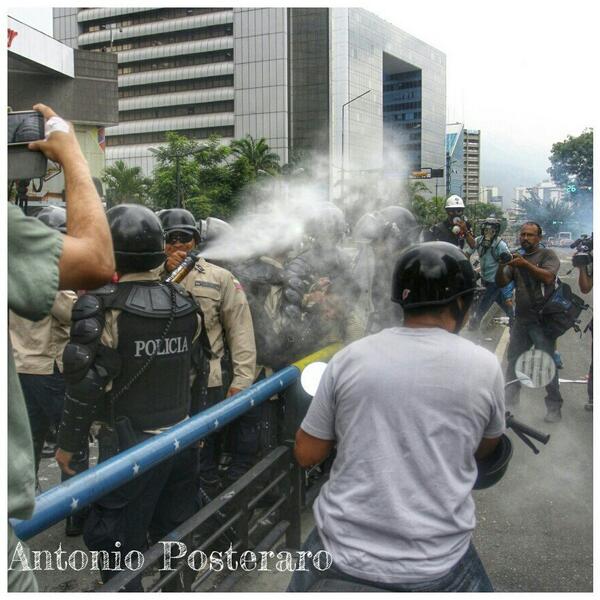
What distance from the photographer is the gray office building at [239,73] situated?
62344 mm

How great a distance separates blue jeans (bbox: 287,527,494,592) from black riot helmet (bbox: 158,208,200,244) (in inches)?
94.5

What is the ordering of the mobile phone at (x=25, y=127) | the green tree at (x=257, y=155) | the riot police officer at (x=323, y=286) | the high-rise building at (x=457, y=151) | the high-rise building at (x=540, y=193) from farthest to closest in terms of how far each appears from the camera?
1. the high-rise building at (x=457, y=151)
2. the green tree at (x=257, y=155)
3. the high-rise building at (x=540, y=193)
4. the riot police officer at (x=323, y=286)
5. the mobile phone at (x=25, y=127)

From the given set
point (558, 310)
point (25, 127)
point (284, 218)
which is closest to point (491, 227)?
point (558, 310)

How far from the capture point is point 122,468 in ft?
6.36

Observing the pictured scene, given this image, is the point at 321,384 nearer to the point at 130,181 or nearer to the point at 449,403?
the point at 449,403

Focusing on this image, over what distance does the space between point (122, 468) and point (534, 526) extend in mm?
2700

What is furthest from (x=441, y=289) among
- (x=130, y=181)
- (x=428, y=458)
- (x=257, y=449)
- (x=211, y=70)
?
(x=211, y=70)

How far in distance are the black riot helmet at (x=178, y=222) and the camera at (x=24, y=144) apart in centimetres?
231

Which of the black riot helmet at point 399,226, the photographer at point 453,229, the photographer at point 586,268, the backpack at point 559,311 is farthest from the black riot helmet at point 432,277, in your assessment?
the photographer at point 453,229

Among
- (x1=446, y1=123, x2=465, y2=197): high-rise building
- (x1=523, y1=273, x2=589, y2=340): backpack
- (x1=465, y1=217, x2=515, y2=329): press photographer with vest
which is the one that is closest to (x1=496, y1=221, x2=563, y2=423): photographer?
(x1=523, y1=273, x2=589, y2=340): backpack

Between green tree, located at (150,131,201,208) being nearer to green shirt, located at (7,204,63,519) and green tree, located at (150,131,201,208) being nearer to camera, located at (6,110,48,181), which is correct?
camera, located at (6,110,48,181)

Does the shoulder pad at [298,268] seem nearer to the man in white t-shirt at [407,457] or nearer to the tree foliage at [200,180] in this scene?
the man in white t-shirt at [407,457]

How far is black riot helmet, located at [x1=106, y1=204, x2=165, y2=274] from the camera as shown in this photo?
110 inches

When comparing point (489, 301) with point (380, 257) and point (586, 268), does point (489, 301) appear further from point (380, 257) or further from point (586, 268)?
point (380, 257)
